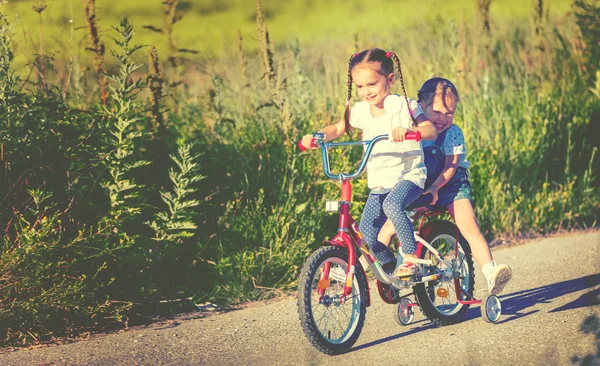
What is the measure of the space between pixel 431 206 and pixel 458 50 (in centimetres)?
451

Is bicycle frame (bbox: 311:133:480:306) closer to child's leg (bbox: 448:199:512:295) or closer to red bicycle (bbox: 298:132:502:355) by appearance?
red bicycle (bbox: 298:132:502:355)

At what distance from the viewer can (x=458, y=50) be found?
9320 millimetres

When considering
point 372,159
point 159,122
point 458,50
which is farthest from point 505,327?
point 458,50

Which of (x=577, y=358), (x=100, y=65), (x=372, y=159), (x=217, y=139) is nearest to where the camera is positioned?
(x=577, y=358)

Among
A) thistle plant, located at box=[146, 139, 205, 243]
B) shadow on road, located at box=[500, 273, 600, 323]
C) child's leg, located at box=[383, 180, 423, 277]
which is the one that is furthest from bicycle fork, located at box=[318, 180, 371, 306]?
thistle plant, located at box=[146, 139, 205, 243]

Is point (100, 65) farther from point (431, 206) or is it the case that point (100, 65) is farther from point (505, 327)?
point (505, 327)

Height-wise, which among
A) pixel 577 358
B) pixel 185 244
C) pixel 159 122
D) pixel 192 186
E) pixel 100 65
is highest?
pixel 100 65

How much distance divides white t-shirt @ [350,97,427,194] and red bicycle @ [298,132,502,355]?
0.27 metres

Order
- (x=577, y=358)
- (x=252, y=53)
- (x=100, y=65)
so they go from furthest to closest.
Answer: (x=252, y=53) → (x=100, y=65) → (x=577, y=358)

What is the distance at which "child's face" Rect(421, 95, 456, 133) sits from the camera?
5.27m

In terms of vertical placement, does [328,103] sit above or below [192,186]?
above

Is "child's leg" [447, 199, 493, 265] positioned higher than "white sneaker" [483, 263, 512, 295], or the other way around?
"child's leg" [447, 199, 493, 265]

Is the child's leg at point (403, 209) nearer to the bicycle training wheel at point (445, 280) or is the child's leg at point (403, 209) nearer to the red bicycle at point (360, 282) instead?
the red bicycle at point (360, 282)

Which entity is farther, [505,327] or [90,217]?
[90,217]
